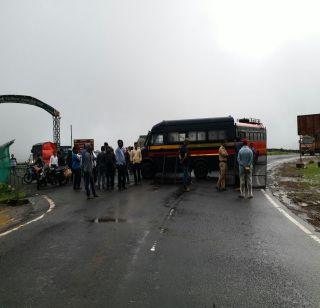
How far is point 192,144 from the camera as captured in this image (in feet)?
77.2

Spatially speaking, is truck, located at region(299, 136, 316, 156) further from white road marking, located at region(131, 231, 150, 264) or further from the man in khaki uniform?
white road marking, located at region(131, 231, 150, 264)

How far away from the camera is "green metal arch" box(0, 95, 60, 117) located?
35.7m

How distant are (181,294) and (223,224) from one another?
5.34 meters

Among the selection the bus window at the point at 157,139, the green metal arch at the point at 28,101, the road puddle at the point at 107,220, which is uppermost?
the green metal arch at the point at 28,101

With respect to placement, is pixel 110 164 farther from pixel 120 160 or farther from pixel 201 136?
pixel 201 136

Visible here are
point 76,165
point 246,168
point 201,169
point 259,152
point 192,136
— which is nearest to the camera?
point 246,168

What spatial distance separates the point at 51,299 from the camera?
18.9 ft

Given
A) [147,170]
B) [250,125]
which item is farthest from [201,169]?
[250,125]

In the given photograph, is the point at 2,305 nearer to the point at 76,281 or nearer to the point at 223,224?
the point at 76,281

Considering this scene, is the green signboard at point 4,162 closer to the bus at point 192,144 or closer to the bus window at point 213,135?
the bus at point 192,144

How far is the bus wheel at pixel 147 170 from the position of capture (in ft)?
80.5

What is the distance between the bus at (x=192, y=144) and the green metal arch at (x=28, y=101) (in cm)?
1558

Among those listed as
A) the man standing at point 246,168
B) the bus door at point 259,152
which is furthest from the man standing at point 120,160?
the bus door at point 259,152

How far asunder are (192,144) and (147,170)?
9.29ft
